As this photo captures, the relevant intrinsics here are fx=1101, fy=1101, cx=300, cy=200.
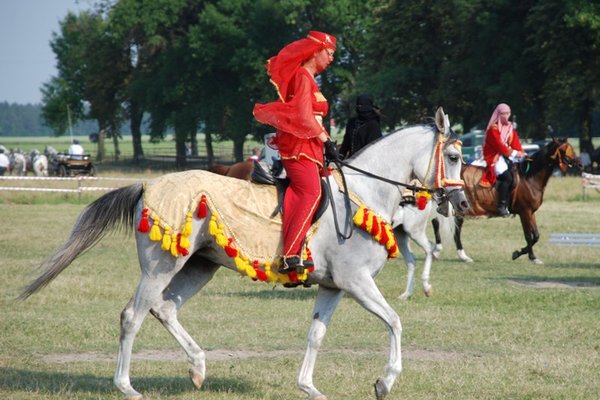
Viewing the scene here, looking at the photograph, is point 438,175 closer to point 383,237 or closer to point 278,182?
point 383,237

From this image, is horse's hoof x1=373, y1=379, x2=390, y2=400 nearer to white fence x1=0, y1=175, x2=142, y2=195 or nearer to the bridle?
the bridle

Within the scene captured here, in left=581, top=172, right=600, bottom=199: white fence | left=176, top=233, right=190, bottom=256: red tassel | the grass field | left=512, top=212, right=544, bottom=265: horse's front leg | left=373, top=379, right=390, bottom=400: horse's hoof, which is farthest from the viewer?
left=581, top=172, right=600, bottom=199: white fence

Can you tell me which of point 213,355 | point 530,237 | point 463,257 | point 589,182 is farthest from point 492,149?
point 589,182

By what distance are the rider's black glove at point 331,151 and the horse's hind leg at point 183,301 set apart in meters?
1.42

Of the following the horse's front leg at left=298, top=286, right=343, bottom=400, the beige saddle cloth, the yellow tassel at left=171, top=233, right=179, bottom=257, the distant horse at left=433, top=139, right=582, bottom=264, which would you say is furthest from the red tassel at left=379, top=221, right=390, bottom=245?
the distant horse at left=433, top=139, right=582, bottom=264

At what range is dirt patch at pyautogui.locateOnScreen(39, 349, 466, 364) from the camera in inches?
421

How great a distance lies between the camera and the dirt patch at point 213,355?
10.7 meters

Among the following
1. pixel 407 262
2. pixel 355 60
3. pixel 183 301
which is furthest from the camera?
pixel 355 60

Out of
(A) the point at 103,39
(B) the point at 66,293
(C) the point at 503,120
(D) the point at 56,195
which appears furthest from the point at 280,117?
(A) the point at 103,39

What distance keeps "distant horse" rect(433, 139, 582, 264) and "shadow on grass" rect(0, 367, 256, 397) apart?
11453mm

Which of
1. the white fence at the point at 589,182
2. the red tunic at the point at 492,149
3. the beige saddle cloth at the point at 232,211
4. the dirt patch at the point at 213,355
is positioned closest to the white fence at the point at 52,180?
the white fence at the point at 589,182

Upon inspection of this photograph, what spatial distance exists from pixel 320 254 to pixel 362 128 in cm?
559

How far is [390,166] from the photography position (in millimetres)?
9141

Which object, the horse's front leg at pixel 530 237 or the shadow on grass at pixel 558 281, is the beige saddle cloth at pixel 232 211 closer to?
the shadow on grass at pixel 558 281
